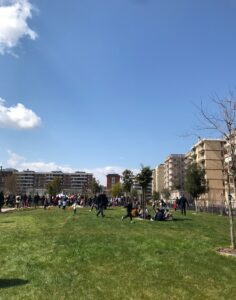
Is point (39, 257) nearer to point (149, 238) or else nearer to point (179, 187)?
point (149, 238)

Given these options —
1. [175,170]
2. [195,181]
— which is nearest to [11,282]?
[195,181]

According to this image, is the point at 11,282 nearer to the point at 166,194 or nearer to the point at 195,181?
the point at 195,181

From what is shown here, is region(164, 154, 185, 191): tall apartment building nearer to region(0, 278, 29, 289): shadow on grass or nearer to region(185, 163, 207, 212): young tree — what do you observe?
region(185, 163, 207, 212): young tree

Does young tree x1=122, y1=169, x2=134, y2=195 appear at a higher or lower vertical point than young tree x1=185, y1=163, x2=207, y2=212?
higher

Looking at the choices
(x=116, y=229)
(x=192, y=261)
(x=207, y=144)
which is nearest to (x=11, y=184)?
(x=207, y=144)

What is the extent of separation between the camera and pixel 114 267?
11.5 meters

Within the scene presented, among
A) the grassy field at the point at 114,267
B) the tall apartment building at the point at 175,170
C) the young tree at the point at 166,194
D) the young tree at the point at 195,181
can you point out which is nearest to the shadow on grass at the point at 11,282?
the grassy field at the point at 114,267

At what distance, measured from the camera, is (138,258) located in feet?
41.4

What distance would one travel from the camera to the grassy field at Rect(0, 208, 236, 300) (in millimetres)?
9344

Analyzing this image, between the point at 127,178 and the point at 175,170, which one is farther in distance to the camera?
the point at 175,170

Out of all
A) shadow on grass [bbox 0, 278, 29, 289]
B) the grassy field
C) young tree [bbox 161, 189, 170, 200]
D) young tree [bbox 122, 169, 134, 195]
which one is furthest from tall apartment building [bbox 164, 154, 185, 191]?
shadow on grass [bbox 0, 278, 29, 289]

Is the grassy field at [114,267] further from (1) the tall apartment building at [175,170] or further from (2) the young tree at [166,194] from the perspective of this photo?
(1) the tall apartment building at [175,170]

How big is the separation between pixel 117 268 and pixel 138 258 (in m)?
1.39

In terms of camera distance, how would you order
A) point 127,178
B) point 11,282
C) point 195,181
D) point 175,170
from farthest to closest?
1. point 175,170
2. point 127,178
3. point 195,181
4. point 11,282
